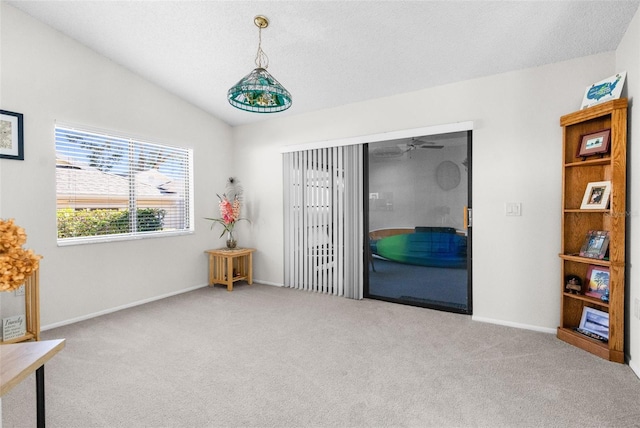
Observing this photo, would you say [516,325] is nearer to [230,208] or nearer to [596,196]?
[596,196]

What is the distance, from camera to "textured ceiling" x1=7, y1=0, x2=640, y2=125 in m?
2.43

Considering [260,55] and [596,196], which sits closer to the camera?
[596,196]

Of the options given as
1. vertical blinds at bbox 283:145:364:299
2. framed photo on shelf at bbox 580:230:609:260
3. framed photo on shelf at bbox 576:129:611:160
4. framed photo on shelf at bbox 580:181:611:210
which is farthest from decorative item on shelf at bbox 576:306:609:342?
vertical blinds at bbox 283:145:364:299

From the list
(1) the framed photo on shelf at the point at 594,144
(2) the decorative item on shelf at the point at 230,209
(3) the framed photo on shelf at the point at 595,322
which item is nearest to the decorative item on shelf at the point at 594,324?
(3) the framed photo on shelf at the point at 595,322

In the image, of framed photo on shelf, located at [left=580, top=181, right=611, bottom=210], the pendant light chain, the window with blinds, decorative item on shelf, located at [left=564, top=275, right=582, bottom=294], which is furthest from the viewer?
the window with blinds

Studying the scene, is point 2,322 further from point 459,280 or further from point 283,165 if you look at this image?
point 459,280

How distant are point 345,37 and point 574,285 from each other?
2784mm

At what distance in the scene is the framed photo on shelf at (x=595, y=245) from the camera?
2570mm

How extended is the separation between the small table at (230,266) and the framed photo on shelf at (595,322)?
12.1ft

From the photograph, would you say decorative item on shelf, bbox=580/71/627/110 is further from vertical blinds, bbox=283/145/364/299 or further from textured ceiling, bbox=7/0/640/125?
vertical blinds, bbox=283/145/364/299

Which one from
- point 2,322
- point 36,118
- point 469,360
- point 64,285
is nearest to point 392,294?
point 469,360

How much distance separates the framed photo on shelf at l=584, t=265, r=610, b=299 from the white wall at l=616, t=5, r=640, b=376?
17cm

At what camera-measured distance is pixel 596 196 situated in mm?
2637

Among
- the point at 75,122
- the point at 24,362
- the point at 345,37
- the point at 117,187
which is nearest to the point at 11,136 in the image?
the point at 75,122
